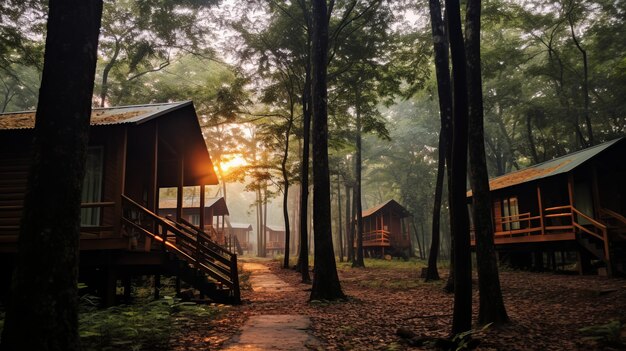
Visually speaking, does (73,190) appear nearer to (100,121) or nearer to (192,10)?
(100,121)

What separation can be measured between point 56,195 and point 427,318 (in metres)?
7.41

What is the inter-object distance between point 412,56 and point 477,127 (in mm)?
12427

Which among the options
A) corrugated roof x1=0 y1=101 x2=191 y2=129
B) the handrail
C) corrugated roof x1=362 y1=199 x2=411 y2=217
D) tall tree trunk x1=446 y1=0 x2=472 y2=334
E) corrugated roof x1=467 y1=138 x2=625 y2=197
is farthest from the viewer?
corrugated roof x1=362 y1=199 x2=411 y2=217

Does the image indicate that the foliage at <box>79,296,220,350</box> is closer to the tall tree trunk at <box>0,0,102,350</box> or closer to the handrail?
the tall tree trunk at <box>0,0,102,350</box>

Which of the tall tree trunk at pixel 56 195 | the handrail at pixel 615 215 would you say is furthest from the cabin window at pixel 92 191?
the handrail at pixel 615 215

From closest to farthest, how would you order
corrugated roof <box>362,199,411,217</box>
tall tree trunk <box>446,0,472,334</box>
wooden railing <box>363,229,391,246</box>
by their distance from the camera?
tall tree trunk <box>446,0,472,334</box>, wooden railing <box>363,229,391,246</box>, corrugated roof <box>362,199,411,217</box>

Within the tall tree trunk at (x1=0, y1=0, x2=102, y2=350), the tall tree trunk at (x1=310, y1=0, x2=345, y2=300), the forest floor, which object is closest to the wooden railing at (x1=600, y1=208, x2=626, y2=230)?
the forest floor

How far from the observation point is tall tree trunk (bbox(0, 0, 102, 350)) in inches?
153

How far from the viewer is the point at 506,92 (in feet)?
99.2

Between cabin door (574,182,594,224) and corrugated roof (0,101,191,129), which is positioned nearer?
corrugated roof (0,101,191,129)

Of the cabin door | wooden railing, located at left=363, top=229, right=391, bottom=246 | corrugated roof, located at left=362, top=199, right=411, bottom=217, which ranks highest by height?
corrugated roof, located at left=362, top=199, right=411, bottom=217

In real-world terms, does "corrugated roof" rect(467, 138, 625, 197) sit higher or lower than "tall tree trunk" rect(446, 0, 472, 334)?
higher

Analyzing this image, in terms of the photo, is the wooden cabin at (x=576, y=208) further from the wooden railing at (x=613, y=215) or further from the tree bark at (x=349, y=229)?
the tree bark at (x=349, y=229)

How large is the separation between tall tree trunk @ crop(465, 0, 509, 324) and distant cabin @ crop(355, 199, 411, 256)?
33591 millimetres
